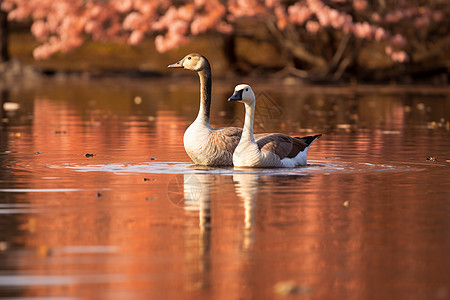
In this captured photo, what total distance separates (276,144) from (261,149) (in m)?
0.22

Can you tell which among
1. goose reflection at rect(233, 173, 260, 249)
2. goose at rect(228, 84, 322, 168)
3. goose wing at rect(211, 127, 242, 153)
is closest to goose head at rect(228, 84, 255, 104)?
goose at rect(228, 84, 322, 168)

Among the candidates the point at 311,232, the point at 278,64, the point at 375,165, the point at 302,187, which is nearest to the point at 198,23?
the point at 278,64

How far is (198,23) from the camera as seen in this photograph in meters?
36.8

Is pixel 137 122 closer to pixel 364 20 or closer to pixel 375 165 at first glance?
pixel 375 165

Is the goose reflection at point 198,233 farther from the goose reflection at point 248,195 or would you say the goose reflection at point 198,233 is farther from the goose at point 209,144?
the goose at point 209,144

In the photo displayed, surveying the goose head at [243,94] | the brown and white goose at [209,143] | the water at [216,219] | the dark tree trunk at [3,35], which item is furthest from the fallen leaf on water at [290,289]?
the dark tree trunk at [3,35]

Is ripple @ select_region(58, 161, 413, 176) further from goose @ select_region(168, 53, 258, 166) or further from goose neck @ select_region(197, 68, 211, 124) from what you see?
goose neck @ select_region(197, 68, 211, 124)

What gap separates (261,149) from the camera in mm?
13828

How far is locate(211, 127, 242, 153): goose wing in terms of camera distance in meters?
14.1

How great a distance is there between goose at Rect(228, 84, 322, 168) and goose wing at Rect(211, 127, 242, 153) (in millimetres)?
257

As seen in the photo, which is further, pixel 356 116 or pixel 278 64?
pixel 278 64

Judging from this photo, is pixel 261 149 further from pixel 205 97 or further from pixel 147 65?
pixel 147 65

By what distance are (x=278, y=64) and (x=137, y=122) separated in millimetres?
24274

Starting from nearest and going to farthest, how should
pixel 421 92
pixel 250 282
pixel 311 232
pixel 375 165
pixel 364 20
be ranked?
pixel 250 282 < pixel 311 232 < pixel 375 165 < pixel 421 92 < pixel 364 20
